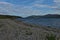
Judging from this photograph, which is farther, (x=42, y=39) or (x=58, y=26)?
(x=58, y=26)

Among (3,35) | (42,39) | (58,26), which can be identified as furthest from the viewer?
(58,26)

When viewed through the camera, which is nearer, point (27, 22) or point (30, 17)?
point (27, 22)

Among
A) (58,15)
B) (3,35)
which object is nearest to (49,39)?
(3,35)

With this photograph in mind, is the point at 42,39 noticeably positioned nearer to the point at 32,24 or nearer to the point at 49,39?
the point at 49,39

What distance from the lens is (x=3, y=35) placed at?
14.5 feet

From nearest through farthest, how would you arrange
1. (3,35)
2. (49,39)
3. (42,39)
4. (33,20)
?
(49,39), (42,39), (3,35), (33,20)

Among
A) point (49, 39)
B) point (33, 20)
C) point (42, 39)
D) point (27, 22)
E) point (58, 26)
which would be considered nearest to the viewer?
point (49, 39)

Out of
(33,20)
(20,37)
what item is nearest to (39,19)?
(33,20)

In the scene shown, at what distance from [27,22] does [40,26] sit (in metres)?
0.54

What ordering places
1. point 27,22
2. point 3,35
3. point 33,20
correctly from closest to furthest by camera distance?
1. point 3,35
2. point 27,22
3. point 33,20

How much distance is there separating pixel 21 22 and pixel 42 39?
207cm

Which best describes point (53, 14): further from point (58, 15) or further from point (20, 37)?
point (20, 37)

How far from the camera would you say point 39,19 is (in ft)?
20.7

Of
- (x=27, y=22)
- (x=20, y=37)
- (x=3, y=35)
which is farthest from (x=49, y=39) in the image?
(x=27, y=22)
